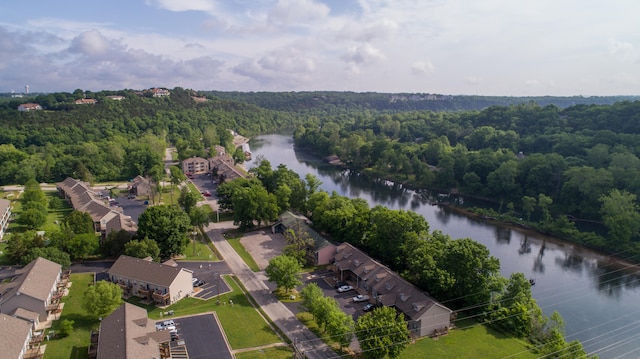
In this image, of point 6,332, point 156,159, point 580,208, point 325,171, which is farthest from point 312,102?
point 6,332

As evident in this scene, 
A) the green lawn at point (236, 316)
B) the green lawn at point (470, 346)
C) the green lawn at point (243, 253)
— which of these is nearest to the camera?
the green lawn at point (470, 346)

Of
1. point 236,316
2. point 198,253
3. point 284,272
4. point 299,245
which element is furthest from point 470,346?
point 198,253

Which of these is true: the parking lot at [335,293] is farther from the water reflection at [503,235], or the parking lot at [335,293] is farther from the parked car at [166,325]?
the water reflection at [503,235]

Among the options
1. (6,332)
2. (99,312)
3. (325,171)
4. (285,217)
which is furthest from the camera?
(325,171)

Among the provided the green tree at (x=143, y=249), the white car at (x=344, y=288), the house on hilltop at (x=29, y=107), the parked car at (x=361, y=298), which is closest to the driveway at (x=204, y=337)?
the green tree at (x=143, y=249)

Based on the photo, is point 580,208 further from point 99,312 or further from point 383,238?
point 99,312

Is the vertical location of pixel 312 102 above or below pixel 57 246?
above

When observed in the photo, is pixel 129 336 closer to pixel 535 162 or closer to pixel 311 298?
pixel 311 298
